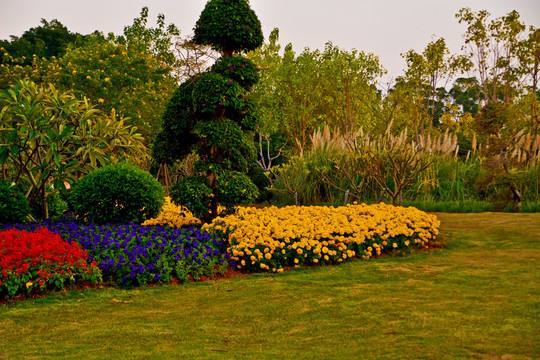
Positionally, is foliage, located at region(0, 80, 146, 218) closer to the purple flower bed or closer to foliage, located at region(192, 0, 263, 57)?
the purple flower bed

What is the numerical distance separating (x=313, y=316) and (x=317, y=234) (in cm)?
298

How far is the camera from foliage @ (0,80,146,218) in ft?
29.3

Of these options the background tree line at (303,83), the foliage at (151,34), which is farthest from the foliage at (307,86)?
the foliage at (151,34)

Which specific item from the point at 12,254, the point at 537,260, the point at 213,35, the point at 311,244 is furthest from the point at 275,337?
the point at 213,35

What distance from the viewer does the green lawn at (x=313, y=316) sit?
3.78m

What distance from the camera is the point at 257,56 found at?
22.4 meters

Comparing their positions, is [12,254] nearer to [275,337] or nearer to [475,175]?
[275,337]

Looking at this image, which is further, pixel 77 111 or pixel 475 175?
pixel 475 175

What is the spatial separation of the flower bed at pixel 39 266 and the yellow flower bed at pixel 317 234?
6.99ft

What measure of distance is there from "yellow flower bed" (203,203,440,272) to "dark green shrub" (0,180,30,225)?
3.63 metres

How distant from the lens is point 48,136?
8.99 meters

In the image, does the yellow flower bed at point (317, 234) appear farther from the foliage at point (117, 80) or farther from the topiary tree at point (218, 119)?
the foliage at point (117, 80)

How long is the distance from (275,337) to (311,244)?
10.5 feet

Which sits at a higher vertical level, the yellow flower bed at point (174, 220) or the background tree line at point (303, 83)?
the background tree line at point (303, 83)
